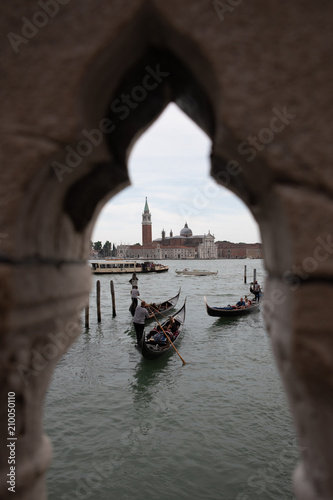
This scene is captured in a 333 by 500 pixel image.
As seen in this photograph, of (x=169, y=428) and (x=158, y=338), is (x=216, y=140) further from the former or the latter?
(x=158, y=338)

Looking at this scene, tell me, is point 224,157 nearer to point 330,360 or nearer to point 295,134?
point 295,134

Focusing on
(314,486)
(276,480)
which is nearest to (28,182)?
(314,486)

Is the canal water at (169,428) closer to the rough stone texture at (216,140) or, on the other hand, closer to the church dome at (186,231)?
the rough stone texture at (216,140)

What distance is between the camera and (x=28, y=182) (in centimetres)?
84

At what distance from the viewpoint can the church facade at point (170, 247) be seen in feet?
319

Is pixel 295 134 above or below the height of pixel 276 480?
above

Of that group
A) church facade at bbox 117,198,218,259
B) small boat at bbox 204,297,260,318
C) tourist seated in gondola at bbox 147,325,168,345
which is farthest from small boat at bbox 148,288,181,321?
church facade at bbox 117,198,218,259

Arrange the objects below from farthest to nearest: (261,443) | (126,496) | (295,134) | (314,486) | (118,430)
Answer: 1. (118,430)
2. (261,443)
3. (126,496)
4. (314,486)
5. (295,134)

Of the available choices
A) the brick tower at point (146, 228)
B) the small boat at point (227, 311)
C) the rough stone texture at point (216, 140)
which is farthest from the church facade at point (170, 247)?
the rough stone texture at point (216, 140)

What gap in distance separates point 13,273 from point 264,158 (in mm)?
631

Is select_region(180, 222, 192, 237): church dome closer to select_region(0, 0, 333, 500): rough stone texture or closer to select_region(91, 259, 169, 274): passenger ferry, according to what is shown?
select_region(91, 259, 169, 274): passenger ferry

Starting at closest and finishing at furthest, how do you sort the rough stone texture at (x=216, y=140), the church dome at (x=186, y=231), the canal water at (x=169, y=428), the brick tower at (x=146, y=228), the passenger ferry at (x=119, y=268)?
the rough stone texture at (x=216, y=140)
the canal water at (x=169, y=428)
the passenger ferry at (x=119, y=268)
the brick tower at (x=146, y=228)
the church dome at (x=186, y=231)

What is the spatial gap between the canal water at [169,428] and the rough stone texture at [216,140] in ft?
12.6

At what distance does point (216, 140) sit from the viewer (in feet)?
2.90
